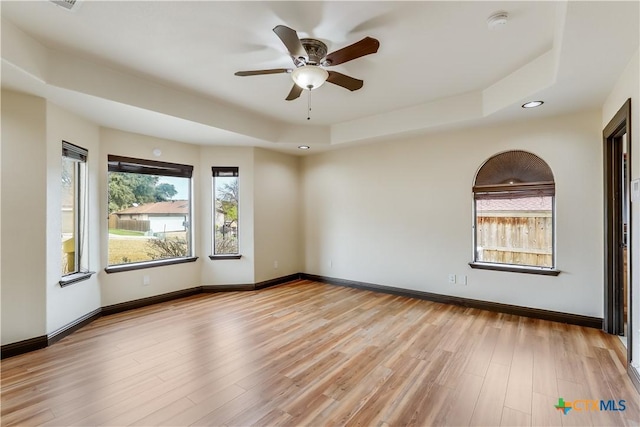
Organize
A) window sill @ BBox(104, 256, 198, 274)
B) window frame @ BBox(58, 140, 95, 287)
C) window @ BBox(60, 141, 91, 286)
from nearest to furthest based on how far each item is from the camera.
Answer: window @ BBox(60, 141, 91, 286) → window frame @ BBox(58, 140, 95, 287) → window sill @ BBox(104, 256, 198, 274)

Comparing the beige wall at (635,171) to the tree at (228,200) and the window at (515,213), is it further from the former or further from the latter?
the tree at (228,200)

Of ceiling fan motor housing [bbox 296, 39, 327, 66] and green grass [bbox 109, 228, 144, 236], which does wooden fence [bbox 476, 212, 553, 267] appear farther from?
green grass [bbox 109, 228, 144, 236]

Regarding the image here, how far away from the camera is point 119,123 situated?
3746mm

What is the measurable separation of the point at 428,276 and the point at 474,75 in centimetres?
271

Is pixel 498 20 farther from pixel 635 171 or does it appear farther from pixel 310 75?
pixel 635 171

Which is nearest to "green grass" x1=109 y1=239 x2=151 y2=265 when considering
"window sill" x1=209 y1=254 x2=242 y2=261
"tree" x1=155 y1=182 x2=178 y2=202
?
"tree" x1=155 y1=182 x2=178 y2=202

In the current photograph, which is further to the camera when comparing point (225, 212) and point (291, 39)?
point (225, 212)

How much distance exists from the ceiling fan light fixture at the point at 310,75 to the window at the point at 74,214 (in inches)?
106

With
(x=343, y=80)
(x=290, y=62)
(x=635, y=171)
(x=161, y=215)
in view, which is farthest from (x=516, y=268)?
(x=161, y=215)

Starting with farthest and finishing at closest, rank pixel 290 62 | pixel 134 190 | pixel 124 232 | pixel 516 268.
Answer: pixel 134 190 → pixel 124 232 → pixel 516 268 → pixel 290 62

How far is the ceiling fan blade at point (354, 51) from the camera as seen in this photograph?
218cm

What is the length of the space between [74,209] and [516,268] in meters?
5.41

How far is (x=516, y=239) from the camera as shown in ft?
12.8

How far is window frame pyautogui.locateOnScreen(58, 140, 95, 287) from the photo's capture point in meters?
3.55
